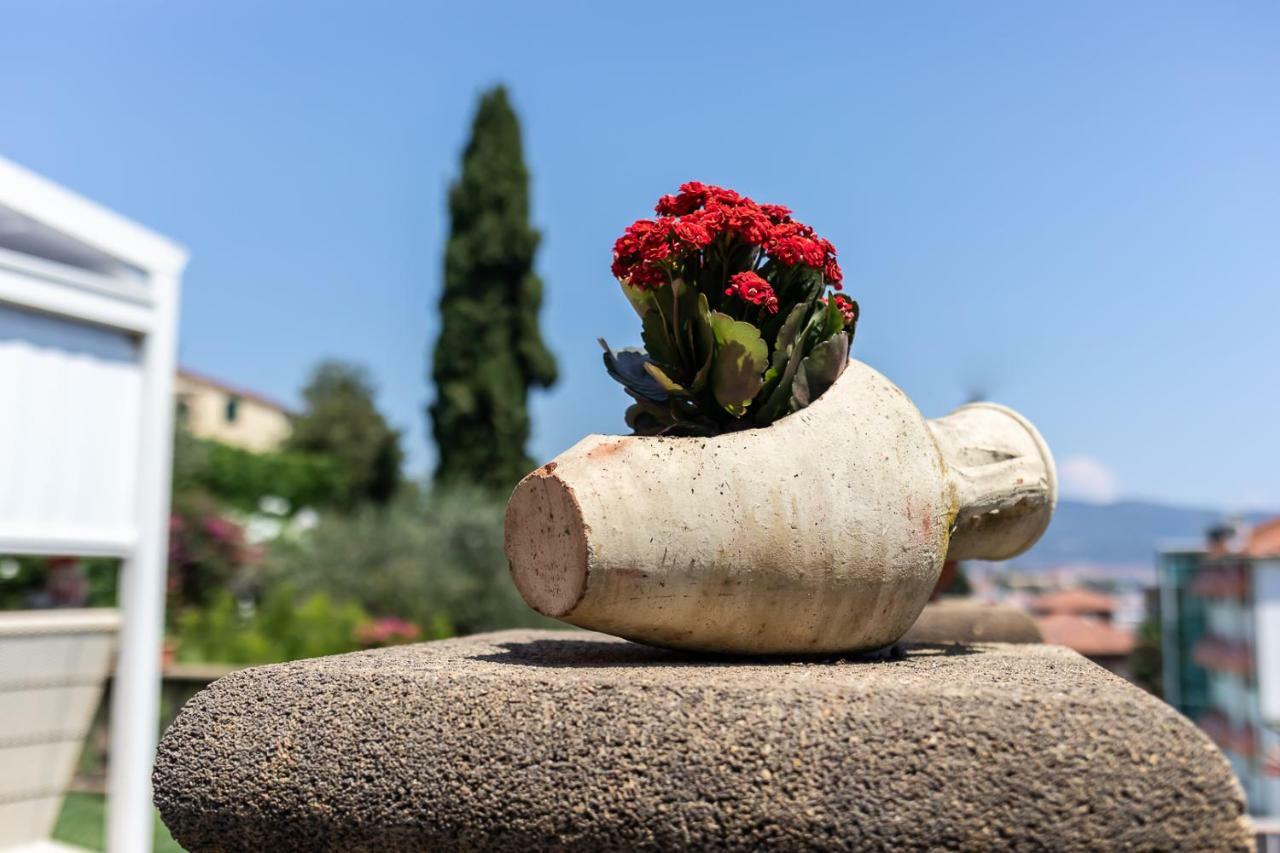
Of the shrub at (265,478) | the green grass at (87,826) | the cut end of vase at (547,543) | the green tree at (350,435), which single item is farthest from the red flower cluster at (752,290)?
the green tree at (350,435)

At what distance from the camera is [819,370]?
3309 mm

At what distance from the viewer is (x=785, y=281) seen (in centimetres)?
329

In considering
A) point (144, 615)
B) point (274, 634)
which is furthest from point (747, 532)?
point (274, 634)

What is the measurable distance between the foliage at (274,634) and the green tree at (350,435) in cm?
1628

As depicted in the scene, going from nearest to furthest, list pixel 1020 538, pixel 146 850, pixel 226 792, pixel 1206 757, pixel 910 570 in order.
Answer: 1. pixel 1206 757
2. pixel 226 792
3. pixel 910 570
4. pixel 1020 538
5. pixel 146 850

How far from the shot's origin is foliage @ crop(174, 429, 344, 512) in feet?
82.6

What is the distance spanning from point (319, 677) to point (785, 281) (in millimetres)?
1635

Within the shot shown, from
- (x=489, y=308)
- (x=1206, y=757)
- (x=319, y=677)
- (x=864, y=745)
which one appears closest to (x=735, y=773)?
(x=864, y=745)

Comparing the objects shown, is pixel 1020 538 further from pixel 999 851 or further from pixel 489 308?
pixel 489 308

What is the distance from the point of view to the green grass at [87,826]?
5.85 meters

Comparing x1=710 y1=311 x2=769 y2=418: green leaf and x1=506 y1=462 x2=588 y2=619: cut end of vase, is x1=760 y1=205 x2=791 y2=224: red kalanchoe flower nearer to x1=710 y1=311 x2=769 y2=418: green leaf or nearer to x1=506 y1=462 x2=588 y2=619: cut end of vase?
x1=710 y1=311 x2=769 y2=418: green leaf

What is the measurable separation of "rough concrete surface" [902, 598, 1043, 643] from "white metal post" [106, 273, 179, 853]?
3.34 meters

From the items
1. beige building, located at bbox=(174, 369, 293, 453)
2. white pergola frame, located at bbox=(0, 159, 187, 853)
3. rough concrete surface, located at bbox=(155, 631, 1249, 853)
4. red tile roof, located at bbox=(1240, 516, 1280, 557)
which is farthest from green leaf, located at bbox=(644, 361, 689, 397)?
beige building, located at bbox=(174, 369, 293, 453)

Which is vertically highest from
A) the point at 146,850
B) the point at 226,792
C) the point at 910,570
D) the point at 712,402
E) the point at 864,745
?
the point at 712,402
